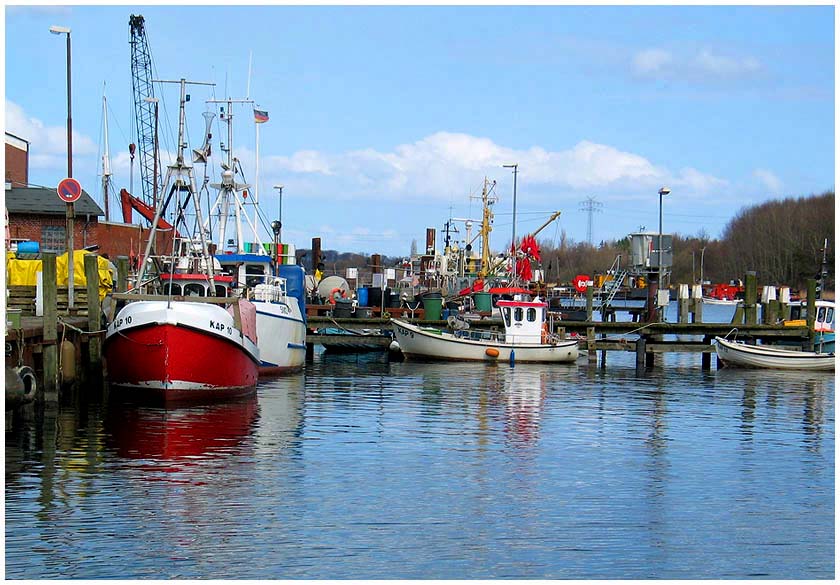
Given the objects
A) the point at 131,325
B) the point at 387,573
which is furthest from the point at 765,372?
the point at 387,573

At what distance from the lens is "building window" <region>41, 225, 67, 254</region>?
2037 inches

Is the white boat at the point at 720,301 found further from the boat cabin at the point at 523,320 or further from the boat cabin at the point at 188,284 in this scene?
the boat cabin at the point at 188,284

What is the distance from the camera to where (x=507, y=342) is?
44312mm

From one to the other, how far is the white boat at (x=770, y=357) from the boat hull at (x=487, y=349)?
5715mm

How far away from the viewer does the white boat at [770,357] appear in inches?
1695

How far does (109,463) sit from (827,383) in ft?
87.5

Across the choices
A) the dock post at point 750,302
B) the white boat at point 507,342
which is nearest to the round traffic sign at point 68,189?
the white boat at point 507,342

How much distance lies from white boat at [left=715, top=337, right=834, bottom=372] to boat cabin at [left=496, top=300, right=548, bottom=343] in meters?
6.82

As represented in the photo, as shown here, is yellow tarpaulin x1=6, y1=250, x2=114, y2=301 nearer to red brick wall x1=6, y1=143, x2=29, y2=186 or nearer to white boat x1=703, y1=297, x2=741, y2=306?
red brick wall x1=6, y1=143, x2=29, y2=186

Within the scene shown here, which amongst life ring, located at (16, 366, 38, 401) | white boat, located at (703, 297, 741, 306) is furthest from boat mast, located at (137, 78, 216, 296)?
white boat, located at (703, 297, 741, 306)

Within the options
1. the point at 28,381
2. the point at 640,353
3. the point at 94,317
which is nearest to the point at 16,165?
the point at 94,317

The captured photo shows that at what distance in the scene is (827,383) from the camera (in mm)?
39062

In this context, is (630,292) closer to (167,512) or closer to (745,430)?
(745,430)

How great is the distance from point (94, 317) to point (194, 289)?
10.0 ft
